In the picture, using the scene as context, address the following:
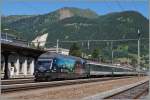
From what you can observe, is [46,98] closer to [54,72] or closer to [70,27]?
[54,72]

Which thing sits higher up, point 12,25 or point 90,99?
point 12,25

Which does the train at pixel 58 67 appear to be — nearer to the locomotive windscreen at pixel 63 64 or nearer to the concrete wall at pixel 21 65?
the locomotive windscreen at pixel 63 64

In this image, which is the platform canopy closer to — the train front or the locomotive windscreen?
the train front

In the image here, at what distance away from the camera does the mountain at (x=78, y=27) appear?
82.1 metres

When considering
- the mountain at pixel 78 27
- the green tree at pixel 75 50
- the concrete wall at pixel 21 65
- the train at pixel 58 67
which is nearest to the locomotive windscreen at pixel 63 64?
the train at pixel 58 67

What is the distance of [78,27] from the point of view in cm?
11112

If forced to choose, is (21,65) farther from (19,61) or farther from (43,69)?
(43,69)

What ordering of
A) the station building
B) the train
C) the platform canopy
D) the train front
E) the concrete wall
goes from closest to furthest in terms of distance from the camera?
the train front, the train, the platform canopy, the station building, the concrete wall

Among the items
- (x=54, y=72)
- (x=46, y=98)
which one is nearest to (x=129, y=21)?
(x=54, y=72)

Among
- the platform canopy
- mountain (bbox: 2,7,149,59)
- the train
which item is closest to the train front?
the train

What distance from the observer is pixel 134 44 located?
107 meters

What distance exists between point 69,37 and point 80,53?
56.4 feet

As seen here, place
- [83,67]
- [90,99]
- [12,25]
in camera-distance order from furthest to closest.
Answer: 1. [12,25]
2. [83,67]
3. [90,99]

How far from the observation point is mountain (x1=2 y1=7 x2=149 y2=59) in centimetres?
8206
